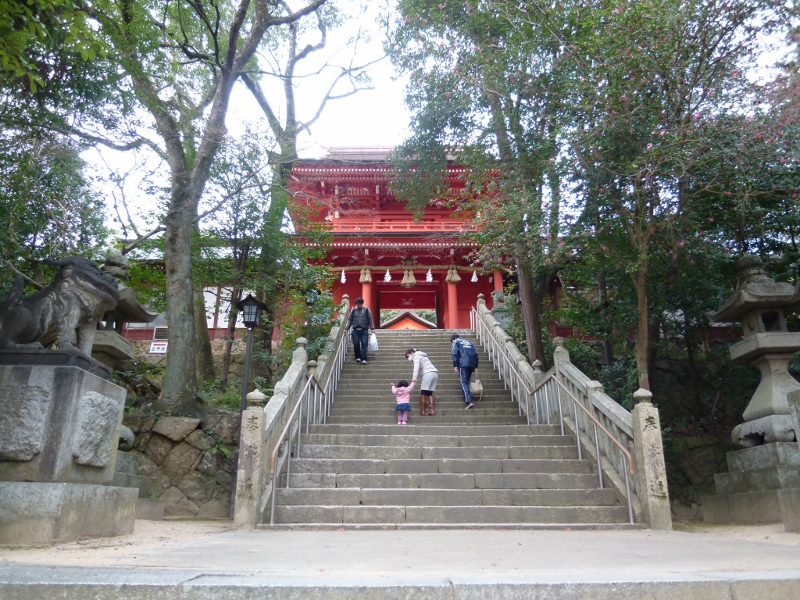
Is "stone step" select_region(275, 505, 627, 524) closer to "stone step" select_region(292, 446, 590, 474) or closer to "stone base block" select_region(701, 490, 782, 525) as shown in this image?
"stone step" select_region(292, 446, 590, 474)

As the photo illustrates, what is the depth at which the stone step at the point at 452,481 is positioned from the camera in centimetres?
638

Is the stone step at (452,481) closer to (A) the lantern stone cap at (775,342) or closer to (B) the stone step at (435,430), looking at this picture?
(B) the stone step at (435,430)

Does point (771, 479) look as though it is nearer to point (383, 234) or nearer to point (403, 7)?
point (403, 7)

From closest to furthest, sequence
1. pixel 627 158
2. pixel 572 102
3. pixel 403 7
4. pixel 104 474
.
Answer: pixel 104 474
pixel 627 158
pixel 572 102
pixel 403 7

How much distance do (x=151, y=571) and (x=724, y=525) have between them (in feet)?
22.0

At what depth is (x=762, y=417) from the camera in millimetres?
6742

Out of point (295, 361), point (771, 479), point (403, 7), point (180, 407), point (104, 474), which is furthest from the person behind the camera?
point (403, 7)

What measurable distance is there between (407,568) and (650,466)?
382 cm

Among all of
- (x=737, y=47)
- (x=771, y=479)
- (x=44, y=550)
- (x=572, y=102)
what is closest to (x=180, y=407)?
(x=44, y=550)

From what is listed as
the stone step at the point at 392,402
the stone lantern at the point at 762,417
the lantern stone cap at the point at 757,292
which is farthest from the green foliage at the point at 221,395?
the lantern stone cap at the point at 757,292


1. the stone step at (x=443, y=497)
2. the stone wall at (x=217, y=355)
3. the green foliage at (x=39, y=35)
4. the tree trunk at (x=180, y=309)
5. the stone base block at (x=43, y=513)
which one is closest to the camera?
the stone base block at (x=43, y=513)

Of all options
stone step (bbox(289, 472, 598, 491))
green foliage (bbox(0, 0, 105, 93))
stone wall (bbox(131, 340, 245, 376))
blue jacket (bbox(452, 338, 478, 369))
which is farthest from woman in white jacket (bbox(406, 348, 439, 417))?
stone wall (bbox(131, 340, 245, 376))

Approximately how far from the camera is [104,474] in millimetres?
4457

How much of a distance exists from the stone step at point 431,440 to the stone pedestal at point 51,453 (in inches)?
134
